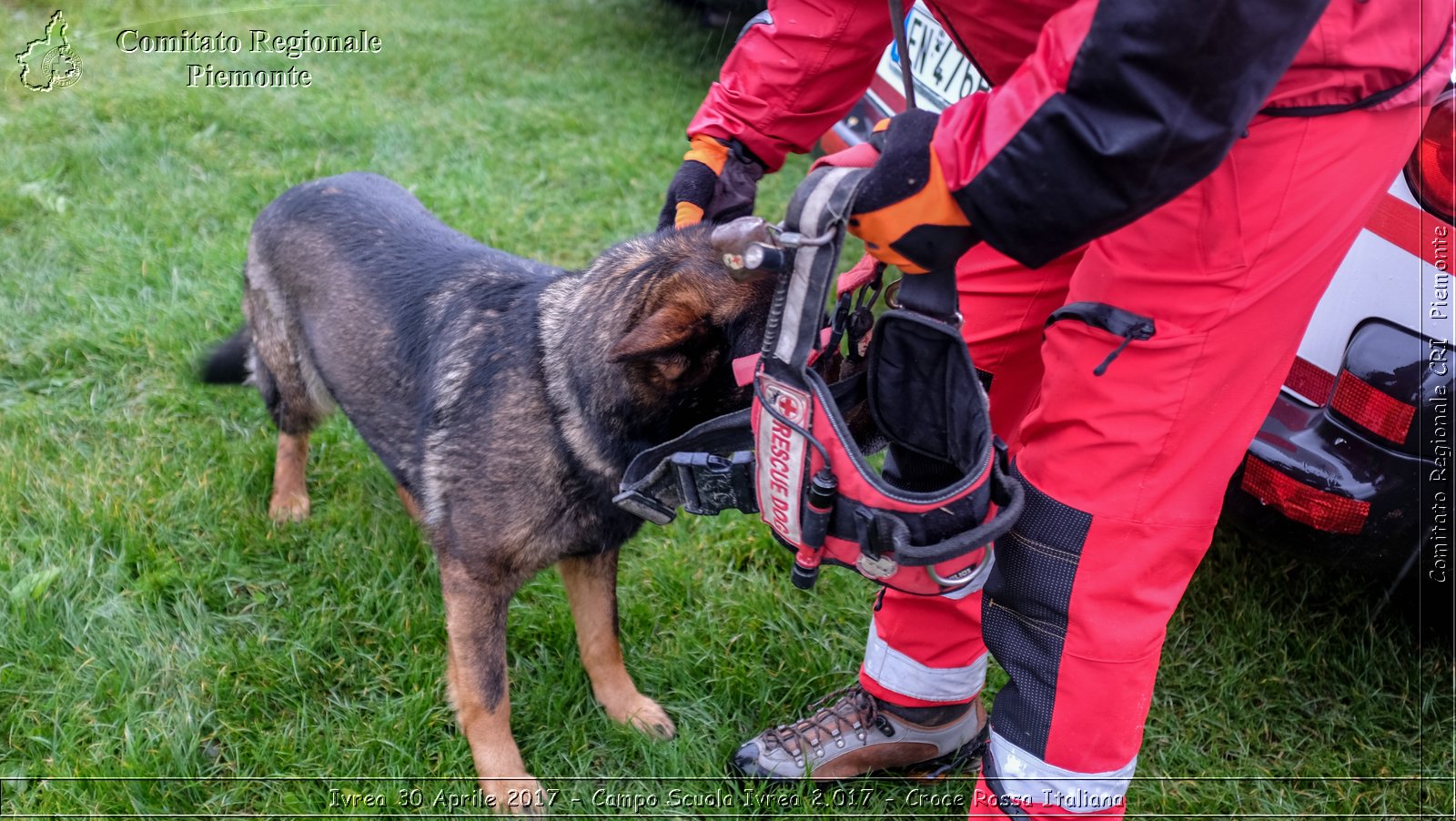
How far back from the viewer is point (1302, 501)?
2.22 meters

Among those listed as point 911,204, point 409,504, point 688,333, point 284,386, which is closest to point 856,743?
point 688,333

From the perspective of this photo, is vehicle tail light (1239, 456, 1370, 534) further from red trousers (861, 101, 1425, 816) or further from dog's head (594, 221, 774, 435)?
dog's head (594, 221, 774, 435)

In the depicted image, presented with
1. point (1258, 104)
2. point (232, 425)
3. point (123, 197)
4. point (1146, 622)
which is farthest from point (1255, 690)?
point (123, 197)

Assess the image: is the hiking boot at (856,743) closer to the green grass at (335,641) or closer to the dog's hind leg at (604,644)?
the green grass at (335,641)

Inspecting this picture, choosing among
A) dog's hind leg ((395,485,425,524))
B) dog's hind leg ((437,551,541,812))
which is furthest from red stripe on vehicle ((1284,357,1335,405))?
dog's hind leg ((395,485,425,524))

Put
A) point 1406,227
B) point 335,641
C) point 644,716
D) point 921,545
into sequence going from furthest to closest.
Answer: point 335,641 < point 644,716 < point 1406,227 < point 921,545

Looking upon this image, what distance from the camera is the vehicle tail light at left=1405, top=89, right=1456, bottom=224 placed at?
79.1 inches

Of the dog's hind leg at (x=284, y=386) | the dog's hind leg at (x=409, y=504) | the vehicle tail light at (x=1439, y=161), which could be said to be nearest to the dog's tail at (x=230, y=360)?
the dog's hind leg at (x=284, y=386)

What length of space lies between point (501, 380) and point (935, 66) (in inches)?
73.9

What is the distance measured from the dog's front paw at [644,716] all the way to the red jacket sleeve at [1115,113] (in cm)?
168

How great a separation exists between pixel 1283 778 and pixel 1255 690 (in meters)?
0.29

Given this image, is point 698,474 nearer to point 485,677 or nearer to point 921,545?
point 921,545

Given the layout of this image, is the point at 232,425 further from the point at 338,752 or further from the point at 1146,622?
the point at 1146,622

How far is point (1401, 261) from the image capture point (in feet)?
6.88
